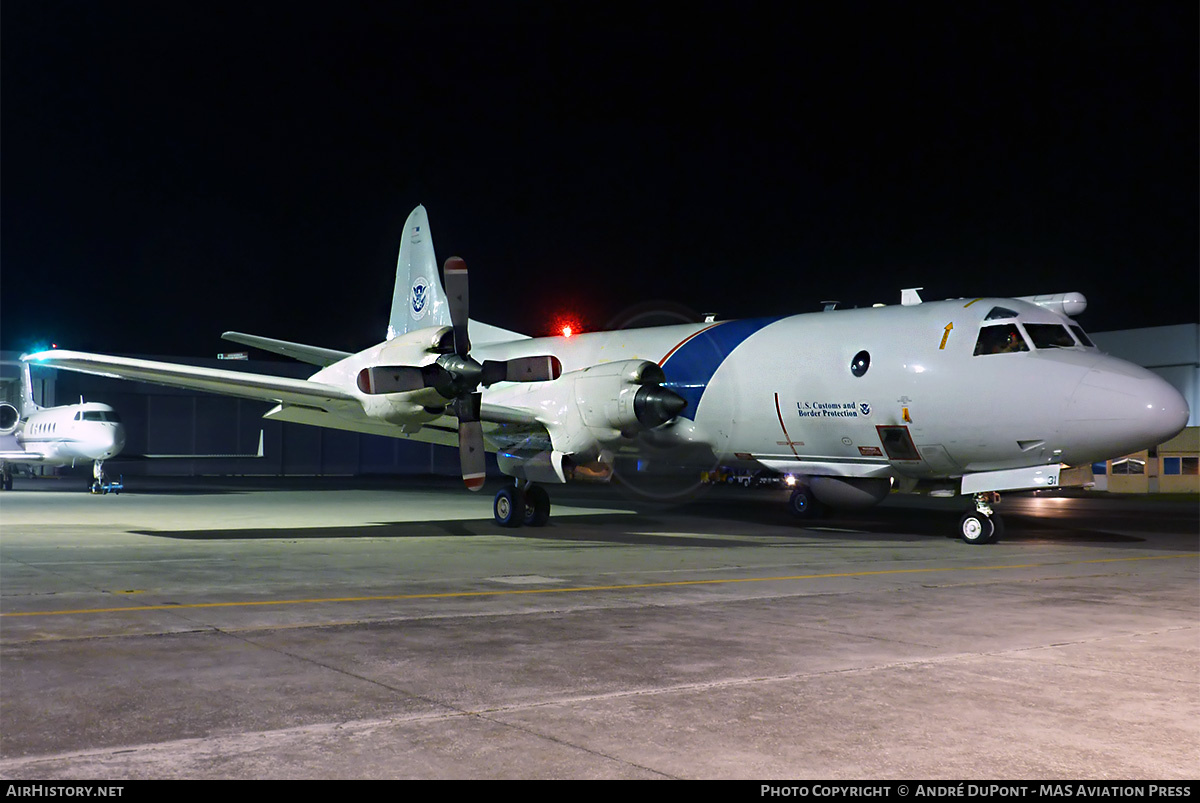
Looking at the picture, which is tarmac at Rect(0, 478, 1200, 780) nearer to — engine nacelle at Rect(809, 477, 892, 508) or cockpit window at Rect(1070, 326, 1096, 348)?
engine nacelle at Rect(809, 477, 892, 508)

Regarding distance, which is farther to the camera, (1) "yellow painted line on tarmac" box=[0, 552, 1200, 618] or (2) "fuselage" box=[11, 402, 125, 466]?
(2) "fuselage" box=[11, 402, 125, 466]

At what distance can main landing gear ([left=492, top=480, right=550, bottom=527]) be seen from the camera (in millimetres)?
20266

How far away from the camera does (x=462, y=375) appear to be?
688 inches

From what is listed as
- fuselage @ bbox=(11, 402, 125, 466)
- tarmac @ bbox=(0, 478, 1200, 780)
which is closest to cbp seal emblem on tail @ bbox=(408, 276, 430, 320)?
tarmac @ bbox=(0, 478, 1200, 780)

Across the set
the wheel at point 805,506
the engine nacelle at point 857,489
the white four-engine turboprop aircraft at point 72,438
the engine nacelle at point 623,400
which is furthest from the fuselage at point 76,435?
the engine nacelle at point 857,489

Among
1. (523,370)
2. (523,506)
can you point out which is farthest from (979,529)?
(523,506)

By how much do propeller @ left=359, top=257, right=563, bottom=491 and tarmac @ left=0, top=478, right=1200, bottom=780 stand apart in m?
2.28

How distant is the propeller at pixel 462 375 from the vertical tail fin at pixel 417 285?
6354 mm

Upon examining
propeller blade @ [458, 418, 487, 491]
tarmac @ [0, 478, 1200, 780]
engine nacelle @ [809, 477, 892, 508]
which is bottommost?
tarmac @ [0, 478, 1200, 780]

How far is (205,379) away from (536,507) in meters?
6.62

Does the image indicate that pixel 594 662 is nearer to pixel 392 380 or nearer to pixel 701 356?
pixel 392 380

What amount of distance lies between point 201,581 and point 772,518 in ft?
48.5

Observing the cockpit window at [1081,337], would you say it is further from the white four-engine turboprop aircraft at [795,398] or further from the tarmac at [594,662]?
the tarmac at [594,662]

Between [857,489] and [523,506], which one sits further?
[523,506]
